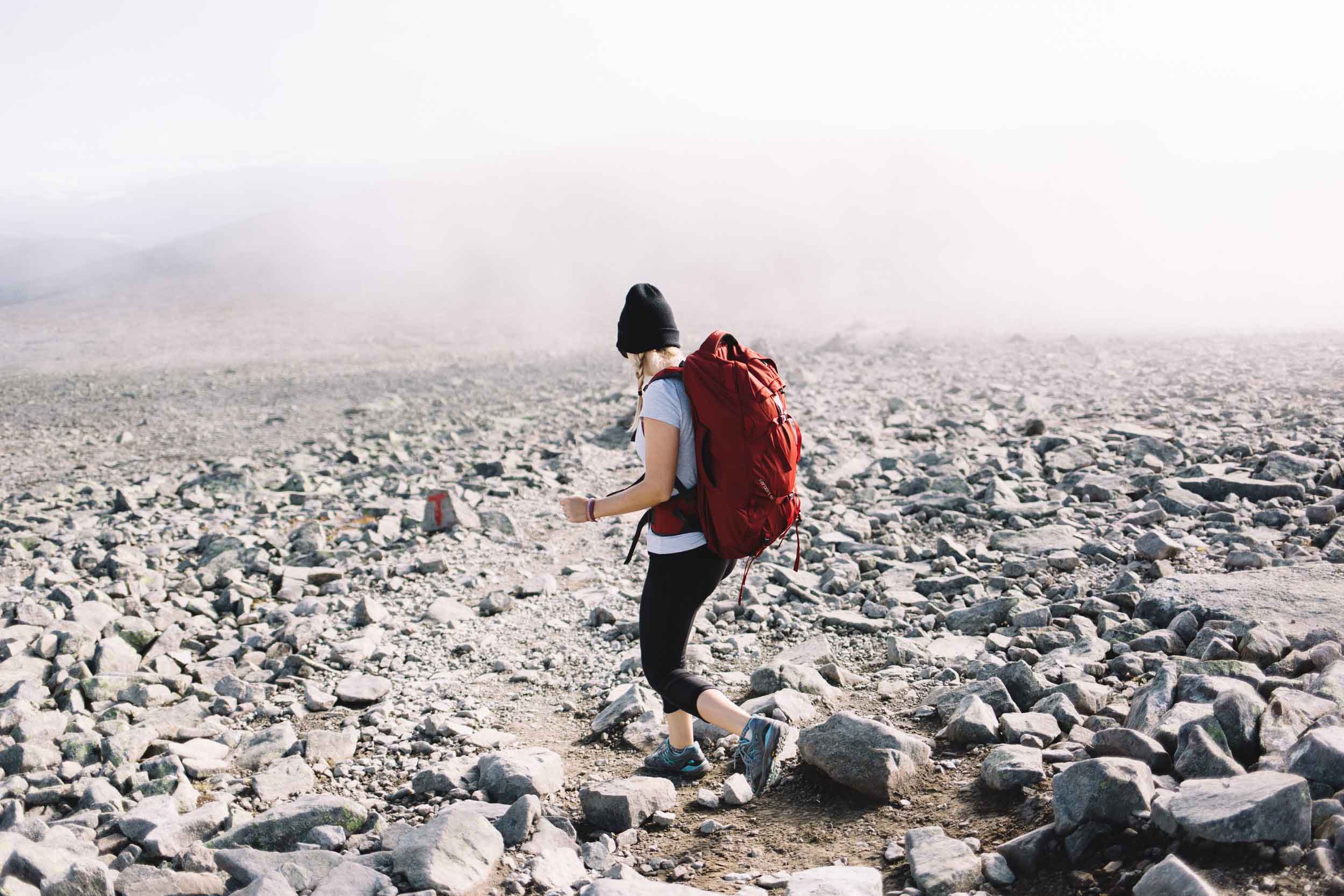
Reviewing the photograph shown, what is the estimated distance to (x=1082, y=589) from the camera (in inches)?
252

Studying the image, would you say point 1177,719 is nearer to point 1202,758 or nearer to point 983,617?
point 1202,758

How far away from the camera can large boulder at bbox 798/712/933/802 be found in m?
4.23

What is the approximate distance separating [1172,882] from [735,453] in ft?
6.71

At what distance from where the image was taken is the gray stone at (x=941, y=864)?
3447 mm

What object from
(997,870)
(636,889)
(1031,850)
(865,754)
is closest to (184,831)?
(636,889)

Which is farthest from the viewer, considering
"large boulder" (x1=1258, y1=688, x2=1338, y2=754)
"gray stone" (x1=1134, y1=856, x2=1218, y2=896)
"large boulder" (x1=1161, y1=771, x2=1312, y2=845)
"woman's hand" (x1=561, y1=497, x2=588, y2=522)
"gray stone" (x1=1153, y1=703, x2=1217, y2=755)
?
"woman's hand" (x1=561, y1=497, x2=588, y2=522)

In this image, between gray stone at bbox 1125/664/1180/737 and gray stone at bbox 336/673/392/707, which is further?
gray stone at bbox 336/673/392/707

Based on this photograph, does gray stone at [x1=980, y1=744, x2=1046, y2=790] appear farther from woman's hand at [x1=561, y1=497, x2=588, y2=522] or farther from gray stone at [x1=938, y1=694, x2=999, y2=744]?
woman's hand at [x1=561, y1=497, x2=588, y2=522]

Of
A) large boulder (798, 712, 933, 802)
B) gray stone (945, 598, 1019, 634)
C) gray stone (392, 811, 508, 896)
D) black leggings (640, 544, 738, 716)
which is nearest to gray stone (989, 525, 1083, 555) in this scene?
gray stone (945, 598, 1019, 634)

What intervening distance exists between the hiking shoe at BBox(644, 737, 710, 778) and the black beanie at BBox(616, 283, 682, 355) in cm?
194

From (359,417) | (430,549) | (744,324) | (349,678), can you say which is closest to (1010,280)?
(744,324)

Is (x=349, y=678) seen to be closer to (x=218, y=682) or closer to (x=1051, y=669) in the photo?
(x=218, y=682)

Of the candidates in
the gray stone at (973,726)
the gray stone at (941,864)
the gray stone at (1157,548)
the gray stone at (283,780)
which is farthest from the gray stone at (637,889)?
the gray stone at (1157,548)

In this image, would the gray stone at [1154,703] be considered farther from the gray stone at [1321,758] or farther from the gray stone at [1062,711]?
the gray stone at [1321,758]
